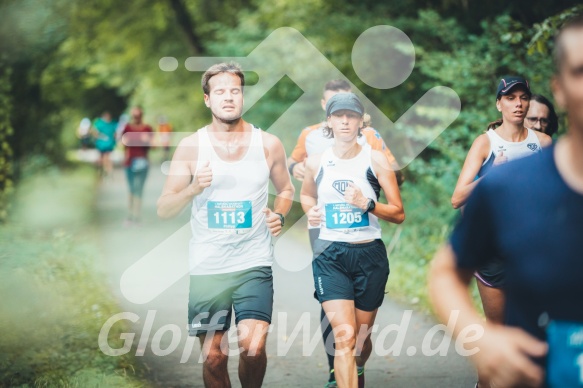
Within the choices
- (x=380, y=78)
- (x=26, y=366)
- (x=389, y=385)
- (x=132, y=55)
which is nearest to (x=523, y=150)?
(x=389, y=385)

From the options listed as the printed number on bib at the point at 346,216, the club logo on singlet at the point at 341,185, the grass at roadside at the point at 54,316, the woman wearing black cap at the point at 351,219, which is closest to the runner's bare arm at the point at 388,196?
the woman wearing black cap at the point at 351,219

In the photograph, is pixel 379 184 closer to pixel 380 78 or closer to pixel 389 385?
pixel 389 385

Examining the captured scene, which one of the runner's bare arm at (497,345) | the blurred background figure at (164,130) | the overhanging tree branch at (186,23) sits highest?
the overhanging tree branch at (186,23)

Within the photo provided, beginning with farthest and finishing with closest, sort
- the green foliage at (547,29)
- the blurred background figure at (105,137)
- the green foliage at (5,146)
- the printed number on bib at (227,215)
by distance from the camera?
the blurred background figure at (105,137) → the green foliage at (5,146) → the green foliage at (547,29) → the printed number on bib at (227,215)

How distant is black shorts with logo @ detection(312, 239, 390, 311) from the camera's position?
5398mm

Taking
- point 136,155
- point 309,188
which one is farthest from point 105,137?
point 309,188

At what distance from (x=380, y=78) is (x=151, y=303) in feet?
20.9

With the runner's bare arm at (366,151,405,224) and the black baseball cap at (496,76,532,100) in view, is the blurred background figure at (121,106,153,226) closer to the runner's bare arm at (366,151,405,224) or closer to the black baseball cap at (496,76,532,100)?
the runner's bare arm at (366,151,405,224)

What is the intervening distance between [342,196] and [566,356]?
3395 mm

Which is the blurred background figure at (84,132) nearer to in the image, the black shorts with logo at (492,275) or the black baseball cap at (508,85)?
the black baseball cap at (508,85)

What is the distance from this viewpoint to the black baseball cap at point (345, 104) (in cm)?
548

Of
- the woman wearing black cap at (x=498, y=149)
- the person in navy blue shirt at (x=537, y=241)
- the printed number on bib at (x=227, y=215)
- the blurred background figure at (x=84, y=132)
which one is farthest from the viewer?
the blurred background figure at (x=84, y=132)

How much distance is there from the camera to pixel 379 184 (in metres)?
5.59

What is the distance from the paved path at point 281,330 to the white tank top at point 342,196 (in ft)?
4.88
